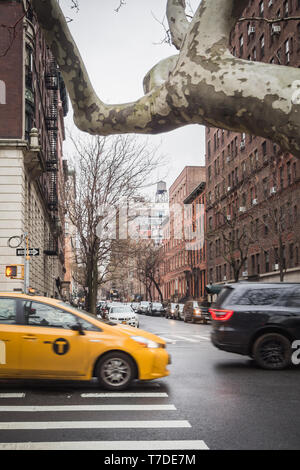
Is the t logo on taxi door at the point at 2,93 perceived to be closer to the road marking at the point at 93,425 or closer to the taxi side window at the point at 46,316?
the taxi side window at the point at 46,316

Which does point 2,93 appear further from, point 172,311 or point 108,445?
point 172,311

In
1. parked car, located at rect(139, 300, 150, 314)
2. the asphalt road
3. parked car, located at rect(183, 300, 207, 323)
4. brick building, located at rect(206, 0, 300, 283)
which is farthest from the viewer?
parked car, located at rect(139, 300, 150, 314)

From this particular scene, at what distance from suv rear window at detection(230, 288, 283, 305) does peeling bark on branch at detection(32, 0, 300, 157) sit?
758cm

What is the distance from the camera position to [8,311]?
927 cm

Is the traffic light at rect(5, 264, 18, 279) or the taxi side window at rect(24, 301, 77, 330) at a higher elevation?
the traffic light at rect(5, 264, 18, 279)

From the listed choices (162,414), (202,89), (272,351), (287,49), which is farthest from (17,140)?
(287,49)

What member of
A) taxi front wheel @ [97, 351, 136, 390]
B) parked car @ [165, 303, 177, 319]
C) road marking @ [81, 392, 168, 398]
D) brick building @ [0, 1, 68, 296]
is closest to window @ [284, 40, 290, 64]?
brick building @ [0, 1, 68, 296]

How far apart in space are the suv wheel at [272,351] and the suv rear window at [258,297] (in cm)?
77

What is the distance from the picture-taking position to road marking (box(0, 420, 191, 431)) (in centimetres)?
648

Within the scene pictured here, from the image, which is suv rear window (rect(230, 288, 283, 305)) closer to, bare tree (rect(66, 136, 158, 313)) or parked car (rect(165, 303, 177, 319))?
bare tree (rect(66, 136, 158, 313))

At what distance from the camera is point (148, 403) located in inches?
316

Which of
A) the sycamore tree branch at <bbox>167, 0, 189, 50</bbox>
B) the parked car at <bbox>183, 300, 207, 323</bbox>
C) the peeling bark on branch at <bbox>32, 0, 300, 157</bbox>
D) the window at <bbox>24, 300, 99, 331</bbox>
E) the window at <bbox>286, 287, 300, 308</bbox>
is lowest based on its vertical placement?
the parked car at <bbox>183, 300, 207, 323</bbox>

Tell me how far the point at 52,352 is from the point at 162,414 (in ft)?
8.12

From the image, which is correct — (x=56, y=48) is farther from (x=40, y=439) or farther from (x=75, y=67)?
(x=40, y=439)
